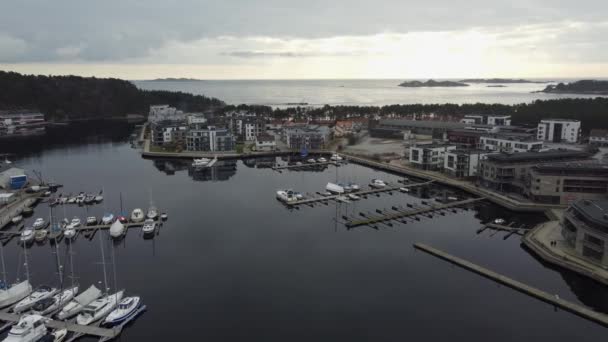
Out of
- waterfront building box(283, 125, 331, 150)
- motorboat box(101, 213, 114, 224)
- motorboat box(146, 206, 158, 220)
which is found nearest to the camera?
motorboat box(101, 213, 114, 224)

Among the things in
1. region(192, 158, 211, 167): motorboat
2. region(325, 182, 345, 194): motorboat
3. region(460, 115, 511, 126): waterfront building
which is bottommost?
region(325, 182, 345, 194): motorboat

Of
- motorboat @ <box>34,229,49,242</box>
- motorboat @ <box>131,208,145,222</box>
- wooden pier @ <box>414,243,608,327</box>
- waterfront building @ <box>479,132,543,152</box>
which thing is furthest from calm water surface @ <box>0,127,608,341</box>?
waterfront building @ <box>479,132,543,152</box>

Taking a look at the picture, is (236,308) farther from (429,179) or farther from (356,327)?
(429,179)

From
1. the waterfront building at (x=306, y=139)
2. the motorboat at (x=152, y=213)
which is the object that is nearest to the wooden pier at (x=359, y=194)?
the motorboat at (x=152, y=213)

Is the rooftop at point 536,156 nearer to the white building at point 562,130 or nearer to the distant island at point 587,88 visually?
the white building at point 562,130

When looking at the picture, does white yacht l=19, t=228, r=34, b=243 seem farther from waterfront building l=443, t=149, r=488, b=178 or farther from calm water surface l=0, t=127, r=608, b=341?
waterfront building l=443, t=149, r=488, b=178

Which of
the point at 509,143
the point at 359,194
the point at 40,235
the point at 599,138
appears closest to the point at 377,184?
the point at 359,194
